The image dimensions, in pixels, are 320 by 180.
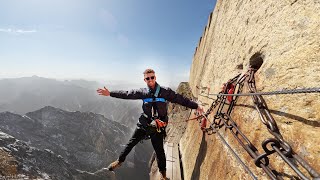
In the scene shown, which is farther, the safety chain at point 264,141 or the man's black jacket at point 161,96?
the man's black jacket at point 161,96

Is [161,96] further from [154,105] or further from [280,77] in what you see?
[280,77]

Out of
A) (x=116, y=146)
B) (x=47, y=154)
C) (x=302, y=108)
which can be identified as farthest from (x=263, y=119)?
(x=116, y=146)

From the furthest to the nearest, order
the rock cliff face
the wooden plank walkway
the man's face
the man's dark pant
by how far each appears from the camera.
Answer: the rock cliff face < the wooden plank walkway < the man's dark pant < the man's face

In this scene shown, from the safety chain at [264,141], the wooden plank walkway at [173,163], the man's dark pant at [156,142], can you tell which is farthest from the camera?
the wooden plank walkway at [173,163]

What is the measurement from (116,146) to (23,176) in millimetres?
112367

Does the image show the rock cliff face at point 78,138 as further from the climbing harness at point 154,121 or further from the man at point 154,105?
the climbing harness at point 154,121

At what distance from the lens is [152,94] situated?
21.9 ft

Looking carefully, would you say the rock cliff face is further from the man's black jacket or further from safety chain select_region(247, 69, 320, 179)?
safety chain select_region(247, 69, 320, 179)

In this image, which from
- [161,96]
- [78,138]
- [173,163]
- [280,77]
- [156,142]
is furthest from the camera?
[78,138]

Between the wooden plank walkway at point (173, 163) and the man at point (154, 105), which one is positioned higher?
the man at point (154, 105)

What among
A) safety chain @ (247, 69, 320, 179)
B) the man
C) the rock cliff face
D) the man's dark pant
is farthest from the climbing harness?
the rock cliff face

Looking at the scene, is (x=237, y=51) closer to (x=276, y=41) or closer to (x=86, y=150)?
(x=276, y=41)

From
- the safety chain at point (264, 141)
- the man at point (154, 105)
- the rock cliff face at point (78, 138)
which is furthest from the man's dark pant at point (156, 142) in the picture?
the rock cliff face at point (78, 138)

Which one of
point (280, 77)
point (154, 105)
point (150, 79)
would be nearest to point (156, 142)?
point (154, 105)
